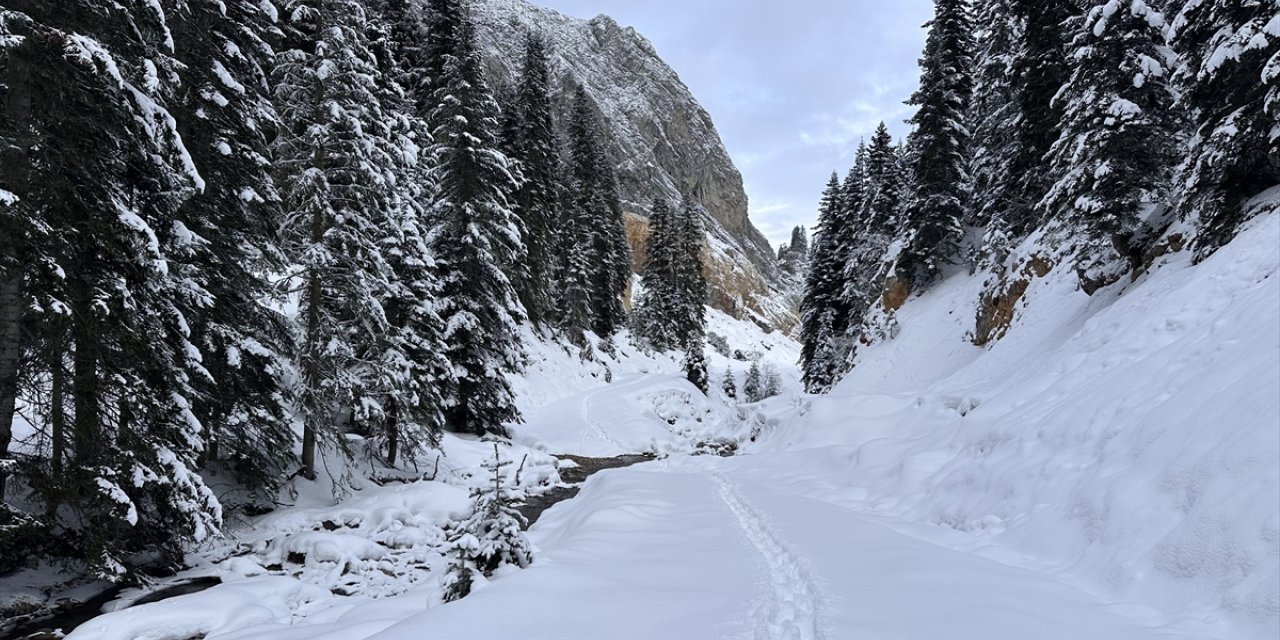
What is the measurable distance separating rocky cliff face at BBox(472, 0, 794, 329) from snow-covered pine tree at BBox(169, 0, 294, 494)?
264ft

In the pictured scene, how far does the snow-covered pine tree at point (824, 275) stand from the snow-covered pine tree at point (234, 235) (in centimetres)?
3038

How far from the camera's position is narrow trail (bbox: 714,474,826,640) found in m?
4.99

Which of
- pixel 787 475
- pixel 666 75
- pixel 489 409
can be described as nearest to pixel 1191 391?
pixel 787 475

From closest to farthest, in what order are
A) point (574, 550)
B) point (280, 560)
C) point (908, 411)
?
point (574, 550) < point (280, 560) < point (908, 411)

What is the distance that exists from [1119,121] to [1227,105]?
1.93 meters

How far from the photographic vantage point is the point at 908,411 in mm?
15383

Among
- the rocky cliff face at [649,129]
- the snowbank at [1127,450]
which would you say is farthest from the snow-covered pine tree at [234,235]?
the rocky cliff face at [649,129]

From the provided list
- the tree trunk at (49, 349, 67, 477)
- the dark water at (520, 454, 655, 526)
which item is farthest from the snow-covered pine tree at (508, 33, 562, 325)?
the tree trunk at (49, 349, 67, 477)

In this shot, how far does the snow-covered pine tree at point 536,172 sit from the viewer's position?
3062 centimetres

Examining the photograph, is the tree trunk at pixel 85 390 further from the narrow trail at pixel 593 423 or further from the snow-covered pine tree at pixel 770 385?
the snow-covered pine tree at pixel 770 385

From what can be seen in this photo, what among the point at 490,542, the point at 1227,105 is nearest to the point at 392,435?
the point at 490,542

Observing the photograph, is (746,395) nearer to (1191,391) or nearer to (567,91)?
(1191,391)

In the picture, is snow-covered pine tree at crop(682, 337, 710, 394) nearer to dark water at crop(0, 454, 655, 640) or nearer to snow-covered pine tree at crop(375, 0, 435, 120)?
snow-covered pine tree at crop(375, 0, 435, 120)

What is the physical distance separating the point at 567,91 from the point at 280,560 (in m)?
112
